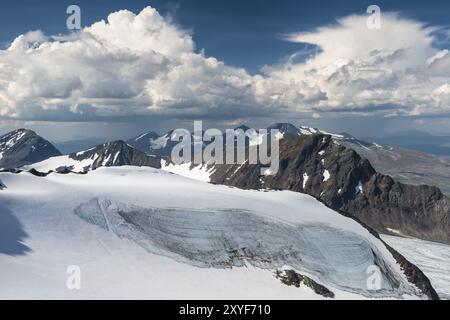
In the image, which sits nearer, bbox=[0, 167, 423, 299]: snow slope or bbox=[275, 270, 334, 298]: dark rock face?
bbox=[0, 167, 423, 299]: snow slope

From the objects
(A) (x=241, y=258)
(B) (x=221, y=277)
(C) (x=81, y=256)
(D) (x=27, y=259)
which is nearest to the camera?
(D) (x=27, y=259)

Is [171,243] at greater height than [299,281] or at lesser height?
greater

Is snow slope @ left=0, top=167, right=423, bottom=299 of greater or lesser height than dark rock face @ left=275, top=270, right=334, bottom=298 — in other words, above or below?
above

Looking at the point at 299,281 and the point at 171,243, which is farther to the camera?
the point at 171,243
